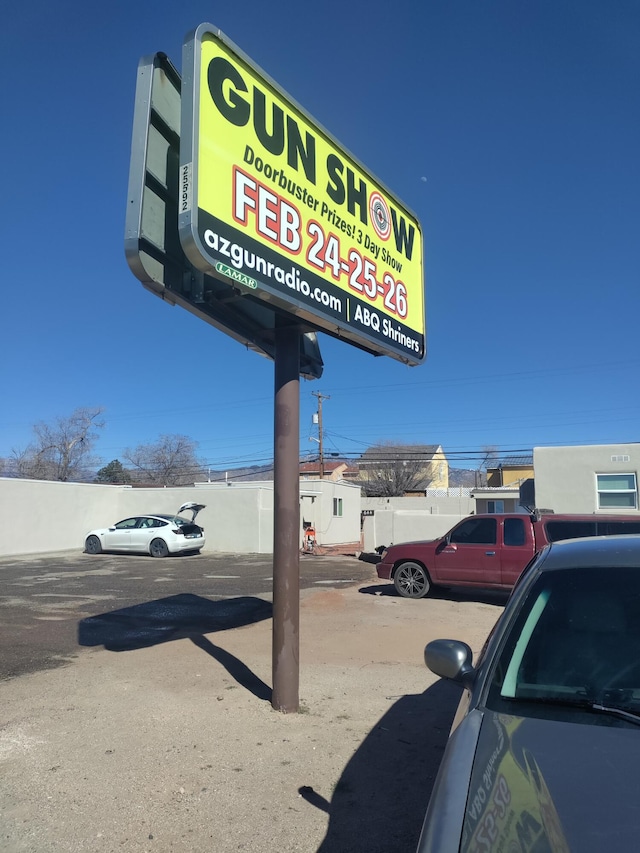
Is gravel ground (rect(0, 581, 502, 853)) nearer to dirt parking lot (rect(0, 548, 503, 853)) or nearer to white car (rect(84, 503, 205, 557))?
dirt parking lot (rect(0, 548, 503, 853))

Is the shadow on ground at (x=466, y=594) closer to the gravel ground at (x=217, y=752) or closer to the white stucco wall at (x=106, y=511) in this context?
the gravel ground at (x=217, y=752)

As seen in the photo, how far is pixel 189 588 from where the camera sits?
14.4 m

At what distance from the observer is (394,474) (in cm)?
6675

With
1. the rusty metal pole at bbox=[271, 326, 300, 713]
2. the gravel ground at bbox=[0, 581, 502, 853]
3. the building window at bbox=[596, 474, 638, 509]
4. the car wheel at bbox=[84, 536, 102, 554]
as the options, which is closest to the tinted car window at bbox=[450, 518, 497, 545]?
the gravel ground at bbox=[0, 581, 502, 853]

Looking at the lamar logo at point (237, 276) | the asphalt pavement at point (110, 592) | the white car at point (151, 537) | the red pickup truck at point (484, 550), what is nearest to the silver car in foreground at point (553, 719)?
the lamar logo at point (237, 276)

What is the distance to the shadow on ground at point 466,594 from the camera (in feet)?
40.3

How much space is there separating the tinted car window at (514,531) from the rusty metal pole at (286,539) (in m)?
7.32

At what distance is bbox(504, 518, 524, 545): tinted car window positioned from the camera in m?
11.8

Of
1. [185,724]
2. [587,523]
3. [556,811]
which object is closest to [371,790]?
[185,724]

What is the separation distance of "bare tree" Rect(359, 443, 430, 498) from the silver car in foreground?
6179 centimetres

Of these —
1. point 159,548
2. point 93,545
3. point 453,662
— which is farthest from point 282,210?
point 93,545

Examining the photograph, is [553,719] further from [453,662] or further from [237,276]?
[237,276]

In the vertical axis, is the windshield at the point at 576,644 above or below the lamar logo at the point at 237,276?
below

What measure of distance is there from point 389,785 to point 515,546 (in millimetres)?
8398
